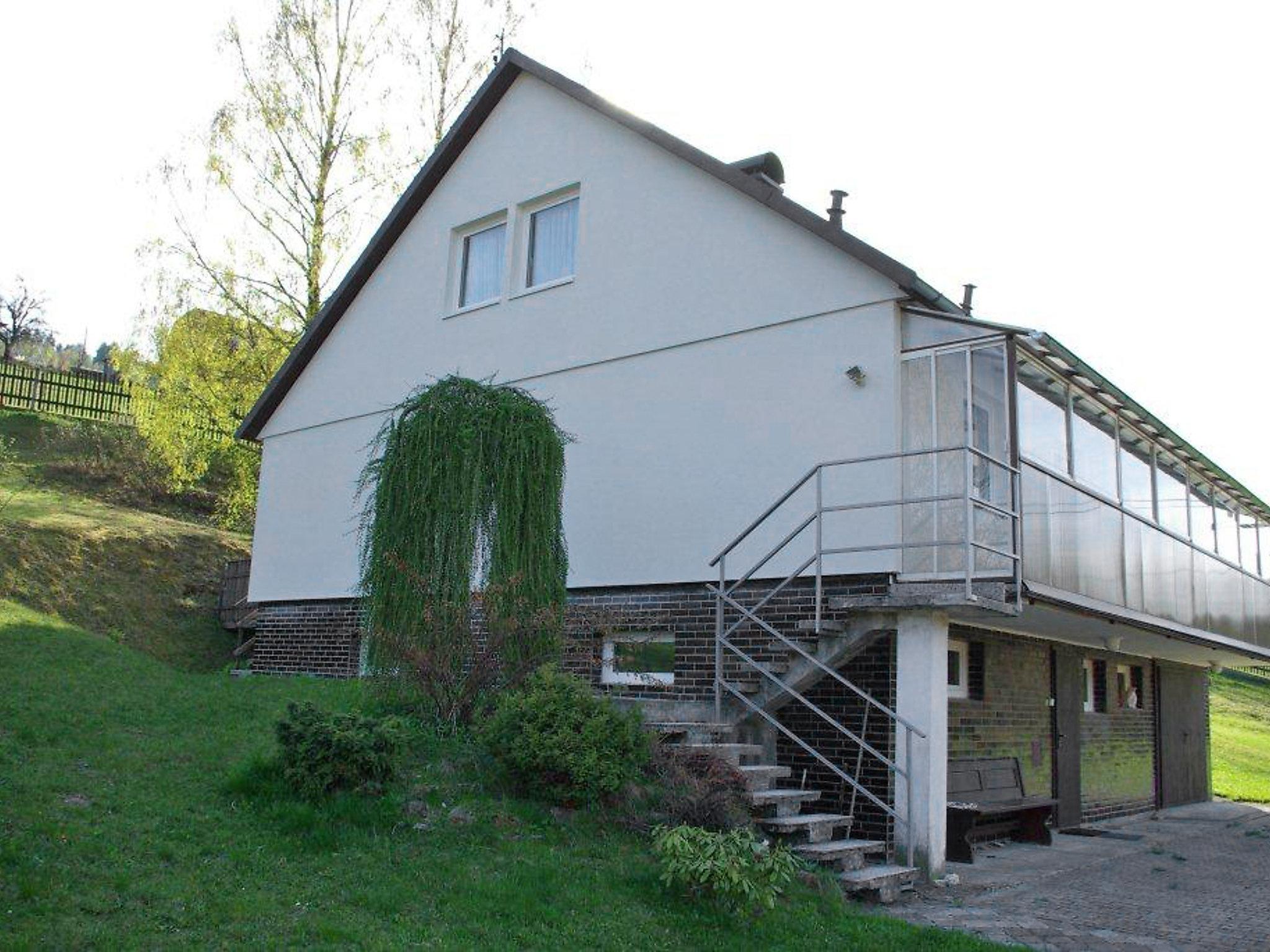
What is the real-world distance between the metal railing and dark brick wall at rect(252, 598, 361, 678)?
21.2 feet

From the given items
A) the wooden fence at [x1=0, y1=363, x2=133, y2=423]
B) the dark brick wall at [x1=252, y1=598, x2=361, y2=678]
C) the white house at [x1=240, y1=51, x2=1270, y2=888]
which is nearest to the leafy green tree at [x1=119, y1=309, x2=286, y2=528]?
the white house at [x1=240, y1=51, x2=1270, y2=888]

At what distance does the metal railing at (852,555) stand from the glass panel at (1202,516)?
7224 millimetres

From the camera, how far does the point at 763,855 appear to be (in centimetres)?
753

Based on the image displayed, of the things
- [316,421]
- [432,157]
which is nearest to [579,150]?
[432,157]

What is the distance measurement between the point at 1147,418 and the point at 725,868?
341 inches

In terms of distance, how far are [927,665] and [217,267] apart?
15698 mm

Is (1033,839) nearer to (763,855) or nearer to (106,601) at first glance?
(763,855)

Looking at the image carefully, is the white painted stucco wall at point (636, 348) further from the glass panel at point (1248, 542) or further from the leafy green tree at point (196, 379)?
the glass panel at point (1248, 542)

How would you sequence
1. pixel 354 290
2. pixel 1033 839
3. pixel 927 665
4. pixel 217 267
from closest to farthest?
pixel 927 665 → pixel 1033 839 → pixel 354 290 → pixel 217 267

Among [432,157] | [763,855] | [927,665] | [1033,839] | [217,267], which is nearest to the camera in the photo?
[763,855]

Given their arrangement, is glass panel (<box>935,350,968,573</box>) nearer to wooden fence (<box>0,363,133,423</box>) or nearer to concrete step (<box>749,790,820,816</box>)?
concrete step (<box>749,790,820,816</box>)

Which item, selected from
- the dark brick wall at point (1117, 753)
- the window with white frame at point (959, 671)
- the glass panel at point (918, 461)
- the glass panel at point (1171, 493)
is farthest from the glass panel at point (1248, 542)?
the glass panel at point (918, 461)

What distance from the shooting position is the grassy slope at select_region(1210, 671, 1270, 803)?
21.0 metres

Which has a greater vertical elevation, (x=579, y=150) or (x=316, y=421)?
(x=579, y=150)
